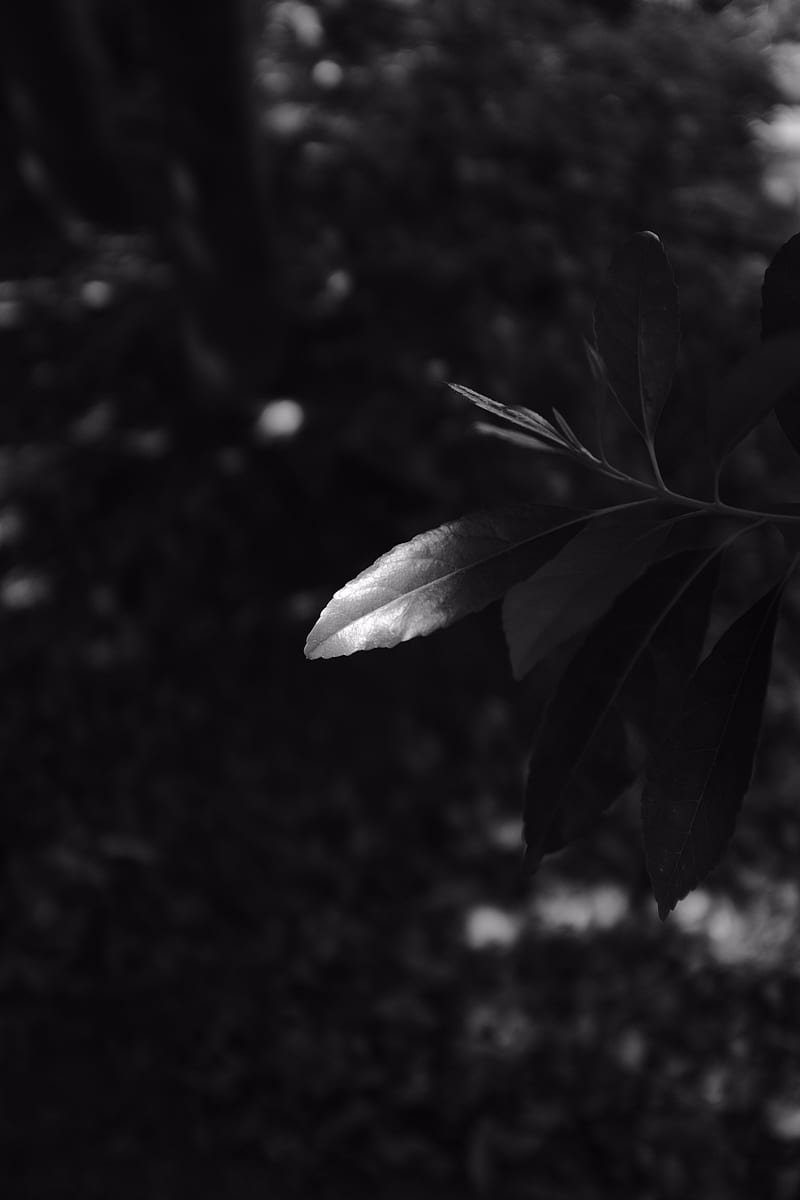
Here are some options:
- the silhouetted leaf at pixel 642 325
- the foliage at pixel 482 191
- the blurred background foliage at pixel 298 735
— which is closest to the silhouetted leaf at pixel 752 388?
the silhouetted leaf at pixel 642 325

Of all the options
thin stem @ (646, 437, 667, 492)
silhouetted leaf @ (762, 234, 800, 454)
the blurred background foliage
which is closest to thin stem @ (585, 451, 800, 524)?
thin stem @ (646, 437, 667, 492)

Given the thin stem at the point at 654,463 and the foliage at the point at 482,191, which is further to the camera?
the foliage at the point at 482,191

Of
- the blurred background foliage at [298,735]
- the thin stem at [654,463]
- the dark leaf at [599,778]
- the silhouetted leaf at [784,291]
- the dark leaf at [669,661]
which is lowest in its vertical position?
the blurred background foliage at [298,735]

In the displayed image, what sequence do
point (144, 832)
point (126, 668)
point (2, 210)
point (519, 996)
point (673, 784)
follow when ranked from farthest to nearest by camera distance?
1. point (2, 210)
2. point (126, 668)
3. point (144, 832)
4. point (519, 996)
5. point (673, 784)

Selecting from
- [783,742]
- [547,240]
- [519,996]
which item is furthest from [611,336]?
[547,240]

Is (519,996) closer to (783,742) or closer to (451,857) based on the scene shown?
(451,857)

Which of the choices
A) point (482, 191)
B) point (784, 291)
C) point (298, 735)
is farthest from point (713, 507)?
point (482, 191)

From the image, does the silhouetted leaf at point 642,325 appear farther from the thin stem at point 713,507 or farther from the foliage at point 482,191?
the foliage at point 482,191
